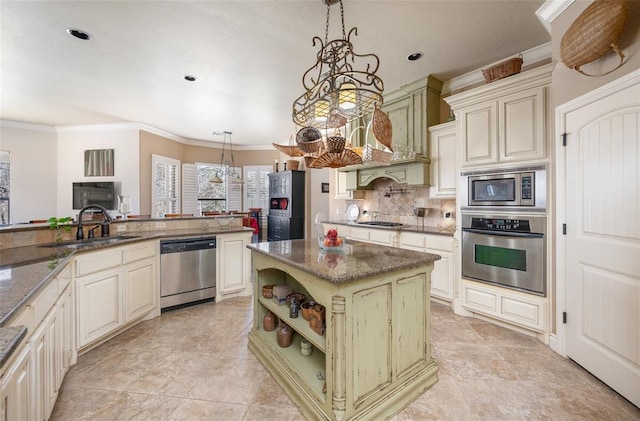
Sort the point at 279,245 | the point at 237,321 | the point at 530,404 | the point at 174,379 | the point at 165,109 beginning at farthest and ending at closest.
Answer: the point at 165,109
the point at 237,321
the point at 279,245
the point at 174,379
the point at 530,404

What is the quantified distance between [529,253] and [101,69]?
499cm

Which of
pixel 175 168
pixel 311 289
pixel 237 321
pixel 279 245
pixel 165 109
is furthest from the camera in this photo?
pixel 175 168

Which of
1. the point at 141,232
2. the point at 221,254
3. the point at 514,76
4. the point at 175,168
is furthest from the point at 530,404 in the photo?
the point at 175,168

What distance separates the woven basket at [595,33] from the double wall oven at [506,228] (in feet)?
3.09

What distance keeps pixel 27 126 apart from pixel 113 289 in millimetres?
5403

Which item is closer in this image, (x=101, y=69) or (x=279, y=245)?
(x=279, y=245)

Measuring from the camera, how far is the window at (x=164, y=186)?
5.85 metres

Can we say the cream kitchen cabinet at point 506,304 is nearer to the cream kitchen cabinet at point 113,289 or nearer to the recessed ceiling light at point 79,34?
the cream kitchen cabinet at point 113,289

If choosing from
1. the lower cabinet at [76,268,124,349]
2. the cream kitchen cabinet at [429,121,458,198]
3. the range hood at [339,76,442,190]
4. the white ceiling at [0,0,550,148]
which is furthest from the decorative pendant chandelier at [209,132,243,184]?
the cream kitchen cabinet at [429,121,458,198]

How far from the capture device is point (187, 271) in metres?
3.19

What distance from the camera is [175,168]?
6.47m

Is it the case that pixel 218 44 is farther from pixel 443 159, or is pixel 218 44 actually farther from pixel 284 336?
pixel 443 159

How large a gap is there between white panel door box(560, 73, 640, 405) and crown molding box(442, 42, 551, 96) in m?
1.23

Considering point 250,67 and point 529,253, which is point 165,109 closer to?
point 250,67
